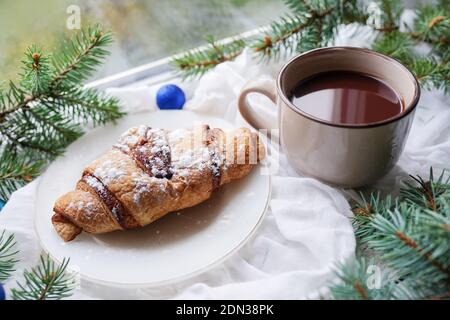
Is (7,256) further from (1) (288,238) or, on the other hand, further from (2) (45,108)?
(1) (288,238)

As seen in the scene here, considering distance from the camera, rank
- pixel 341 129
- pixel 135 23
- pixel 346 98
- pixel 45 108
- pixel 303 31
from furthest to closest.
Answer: pixel 135 23
pixel 303 31
pixel 45 108
pixel 346 98
pixel 341 129

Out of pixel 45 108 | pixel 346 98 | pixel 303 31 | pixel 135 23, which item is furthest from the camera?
pixel 135 23

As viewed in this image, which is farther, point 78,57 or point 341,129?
point 78,57

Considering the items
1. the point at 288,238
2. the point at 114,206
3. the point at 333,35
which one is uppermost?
the point at 333,35

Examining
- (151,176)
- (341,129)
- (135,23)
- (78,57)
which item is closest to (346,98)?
(341,129)

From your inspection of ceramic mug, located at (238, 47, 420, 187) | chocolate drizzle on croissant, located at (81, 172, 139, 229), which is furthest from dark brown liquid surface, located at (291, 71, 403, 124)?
chocolate drizzle on croissant, located at (81, 172, 139, 229)

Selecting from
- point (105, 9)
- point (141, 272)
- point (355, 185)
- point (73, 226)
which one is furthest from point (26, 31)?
point (355, 185)

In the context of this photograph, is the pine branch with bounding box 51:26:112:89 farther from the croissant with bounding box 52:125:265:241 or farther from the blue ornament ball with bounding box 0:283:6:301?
the blue ornament ball with bounding box 0:283:6:301

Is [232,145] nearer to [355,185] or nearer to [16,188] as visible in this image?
[355,185]
